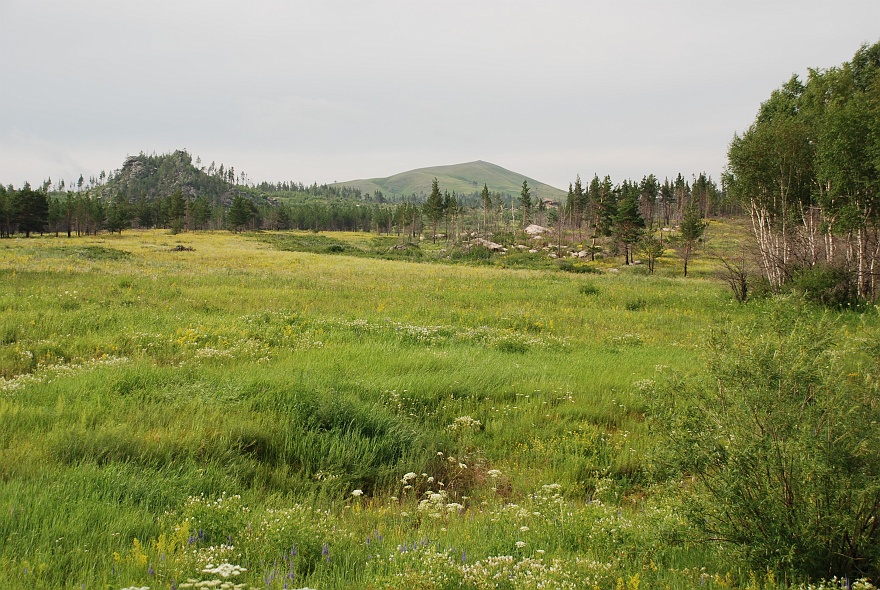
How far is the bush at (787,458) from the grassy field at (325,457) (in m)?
0.31

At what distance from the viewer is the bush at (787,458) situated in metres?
3.21

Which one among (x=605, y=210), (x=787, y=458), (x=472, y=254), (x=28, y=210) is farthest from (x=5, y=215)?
(x=787, y=458)

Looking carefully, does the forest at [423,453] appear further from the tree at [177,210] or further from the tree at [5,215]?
the tree at [177,210]

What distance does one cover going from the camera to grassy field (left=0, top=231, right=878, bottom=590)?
324cm

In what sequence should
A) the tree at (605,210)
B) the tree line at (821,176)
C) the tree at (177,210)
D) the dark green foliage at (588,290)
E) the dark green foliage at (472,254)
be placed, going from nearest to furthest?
the tree line at (821,176) < the dark green foliage at (588,290) < the dark green foliage at (472,254) < the tree at (605,210) < the tree at (177,210)

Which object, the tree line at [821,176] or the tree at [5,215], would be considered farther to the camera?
the tree at [5,215]

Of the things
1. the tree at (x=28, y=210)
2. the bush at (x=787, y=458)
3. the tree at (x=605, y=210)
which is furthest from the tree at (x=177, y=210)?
the bush at (x=787, y=458)

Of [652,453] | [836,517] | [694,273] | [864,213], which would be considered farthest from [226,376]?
[694,273]

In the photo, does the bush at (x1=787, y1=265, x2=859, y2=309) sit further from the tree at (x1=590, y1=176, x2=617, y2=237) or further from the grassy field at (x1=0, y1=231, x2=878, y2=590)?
the tree at (x1=590, y1=176, x2=617, y2=237)

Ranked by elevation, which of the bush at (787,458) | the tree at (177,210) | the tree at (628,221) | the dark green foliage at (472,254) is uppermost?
the tree at (177,210)

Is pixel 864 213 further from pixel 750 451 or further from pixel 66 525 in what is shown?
pixel 66 525

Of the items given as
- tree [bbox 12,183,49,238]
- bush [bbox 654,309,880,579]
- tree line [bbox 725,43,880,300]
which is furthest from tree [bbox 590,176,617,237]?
tree [bbox 12,183,49,238]

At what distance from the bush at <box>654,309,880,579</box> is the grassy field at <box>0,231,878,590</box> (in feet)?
1.03

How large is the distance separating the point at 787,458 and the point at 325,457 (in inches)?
189
